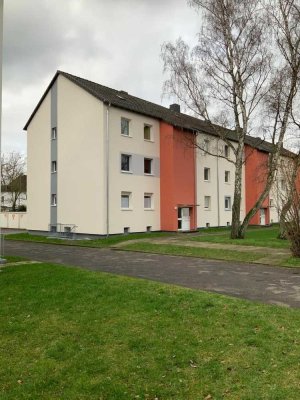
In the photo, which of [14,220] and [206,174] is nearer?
[206,174]

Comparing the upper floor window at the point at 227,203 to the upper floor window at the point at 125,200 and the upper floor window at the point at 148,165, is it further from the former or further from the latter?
the upper floor window at the point at 125,200

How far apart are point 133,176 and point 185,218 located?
602cm

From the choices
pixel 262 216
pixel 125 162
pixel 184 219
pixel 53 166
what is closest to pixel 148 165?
pixel 125 162

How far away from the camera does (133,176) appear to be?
91.9 feet

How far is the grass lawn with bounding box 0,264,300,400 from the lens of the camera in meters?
4.70

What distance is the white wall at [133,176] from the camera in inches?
1042

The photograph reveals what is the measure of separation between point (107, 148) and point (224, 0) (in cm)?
1090

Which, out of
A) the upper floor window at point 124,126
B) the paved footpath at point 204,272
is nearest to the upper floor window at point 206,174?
the upper floor window at point 124,126

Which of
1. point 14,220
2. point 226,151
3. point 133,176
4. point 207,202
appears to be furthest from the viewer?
point 14,220

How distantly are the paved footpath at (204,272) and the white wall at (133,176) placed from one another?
8.94 metres

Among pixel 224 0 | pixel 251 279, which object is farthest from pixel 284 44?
pixel 251 279

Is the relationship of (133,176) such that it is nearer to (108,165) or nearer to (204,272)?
(108,165)

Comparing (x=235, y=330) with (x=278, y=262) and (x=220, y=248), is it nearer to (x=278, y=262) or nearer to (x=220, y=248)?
(x=278, y=262)

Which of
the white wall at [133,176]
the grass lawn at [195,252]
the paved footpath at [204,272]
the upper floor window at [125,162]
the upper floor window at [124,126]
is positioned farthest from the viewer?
the upper floor window at [124,126]
